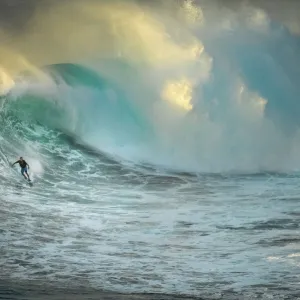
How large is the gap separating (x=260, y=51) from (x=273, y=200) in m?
1.23

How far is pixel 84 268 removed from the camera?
12.3 ft

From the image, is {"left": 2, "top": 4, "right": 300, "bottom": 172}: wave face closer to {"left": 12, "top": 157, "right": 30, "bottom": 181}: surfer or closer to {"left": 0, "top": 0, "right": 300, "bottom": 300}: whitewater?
{"left": 0, "top": 0, "right": 300, "bottom": 300}: whitewater

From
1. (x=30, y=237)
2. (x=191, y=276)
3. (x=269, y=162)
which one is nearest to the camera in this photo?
(x=191, y=276)

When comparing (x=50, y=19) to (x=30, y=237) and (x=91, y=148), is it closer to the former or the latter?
(x=91, y=148)

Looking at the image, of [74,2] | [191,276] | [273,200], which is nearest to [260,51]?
[273,200]

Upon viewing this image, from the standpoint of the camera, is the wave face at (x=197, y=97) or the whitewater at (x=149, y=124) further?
the wave face at (x=197, y=97)

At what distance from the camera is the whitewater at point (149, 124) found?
412 centimetres

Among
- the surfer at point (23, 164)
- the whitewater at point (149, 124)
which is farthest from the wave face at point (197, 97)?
the surfer at point (23, 164)

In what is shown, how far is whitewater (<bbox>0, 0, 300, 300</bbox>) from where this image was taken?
412cm

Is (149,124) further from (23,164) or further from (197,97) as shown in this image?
(23,164)

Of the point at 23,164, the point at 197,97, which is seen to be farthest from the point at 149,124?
the point at 23,164

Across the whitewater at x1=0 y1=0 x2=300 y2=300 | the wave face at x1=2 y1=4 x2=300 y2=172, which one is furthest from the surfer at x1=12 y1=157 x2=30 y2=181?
the wave face at x1=2 y1=4 x2=300 y2=172

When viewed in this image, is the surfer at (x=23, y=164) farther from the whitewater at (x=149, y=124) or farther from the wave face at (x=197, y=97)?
the wave face at (x=197, y=97)

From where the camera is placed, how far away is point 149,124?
4.46 m
